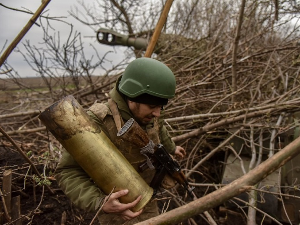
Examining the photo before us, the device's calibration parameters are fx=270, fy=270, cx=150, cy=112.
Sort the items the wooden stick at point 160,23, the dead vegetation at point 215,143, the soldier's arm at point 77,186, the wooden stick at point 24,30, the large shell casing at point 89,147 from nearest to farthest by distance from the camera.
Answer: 1. the large shell casing at point 89,147
2. the soldier's arm at point 77,186
3. the wooden stick at point 24,30
4. the wooden stick at point 160,23
5. the dead vegetation at point 215,143

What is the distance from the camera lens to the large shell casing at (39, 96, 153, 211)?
4.87 feet

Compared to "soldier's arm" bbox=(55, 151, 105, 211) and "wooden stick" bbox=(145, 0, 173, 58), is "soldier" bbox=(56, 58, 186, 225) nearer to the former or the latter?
"soldier's arm" bbox=(55, 151, 105, 211)

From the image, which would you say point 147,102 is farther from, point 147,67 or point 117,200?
point 117,200

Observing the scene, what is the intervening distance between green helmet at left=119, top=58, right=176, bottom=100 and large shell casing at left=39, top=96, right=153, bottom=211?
344mm

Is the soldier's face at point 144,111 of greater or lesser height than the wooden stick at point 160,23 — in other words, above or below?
below

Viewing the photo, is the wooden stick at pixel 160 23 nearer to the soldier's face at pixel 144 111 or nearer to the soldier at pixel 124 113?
the soldier at pixel 124 113

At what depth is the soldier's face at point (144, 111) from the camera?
5.82ft

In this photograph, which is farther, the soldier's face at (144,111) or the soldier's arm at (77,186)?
the soldier's face at (144,111)

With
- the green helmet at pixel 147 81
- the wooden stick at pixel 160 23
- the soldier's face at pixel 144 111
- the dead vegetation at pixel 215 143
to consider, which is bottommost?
the dead vegetation at pixel 215 143

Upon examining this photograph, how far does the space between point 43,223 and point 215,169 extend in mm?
2483

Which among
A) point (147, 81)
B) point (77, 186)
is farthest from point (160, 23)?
point (77, 186)

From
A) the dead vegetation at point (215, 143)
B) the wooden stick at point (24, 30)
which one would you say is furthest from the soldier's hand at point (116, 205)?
the wooden stick at point (24, 30)

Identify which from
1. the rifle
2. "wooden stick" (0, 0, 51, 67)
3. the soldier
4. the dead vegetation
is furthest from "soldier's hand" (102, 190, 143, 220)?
"wooden stick" (0, 0, 51, 67)

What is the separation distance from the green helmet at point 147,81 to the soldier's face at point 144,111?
83mm
